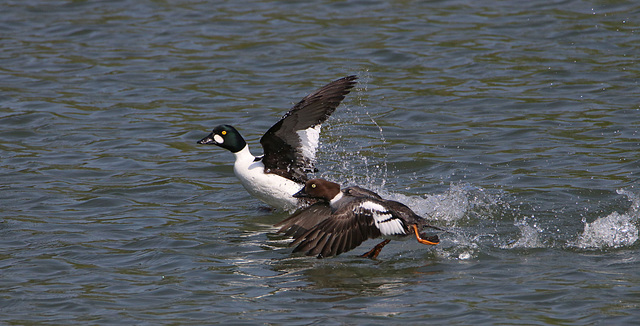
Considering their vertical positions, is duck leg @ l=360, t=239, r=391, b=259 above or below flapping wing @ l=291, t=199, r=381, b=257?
below

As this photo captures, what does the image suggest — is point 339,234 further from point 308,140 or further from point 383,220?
point 308,140

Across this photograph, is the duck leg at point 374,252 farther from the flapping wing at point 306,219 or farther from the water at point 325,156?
the flapping wing at point 306,219

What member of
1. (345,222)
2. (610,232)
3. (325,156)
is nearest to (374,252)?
(345,222)

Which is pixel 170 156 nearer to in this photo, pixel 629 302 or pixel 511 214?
pixel 511 214

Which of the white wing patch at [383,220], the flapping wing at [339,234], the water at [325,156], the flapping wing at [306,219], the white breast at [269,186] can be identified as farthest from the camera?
the white breast at [269,186]

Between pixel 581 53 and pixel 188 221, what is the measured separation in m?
7.34

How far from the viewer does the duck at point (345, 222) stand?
6.56 metres

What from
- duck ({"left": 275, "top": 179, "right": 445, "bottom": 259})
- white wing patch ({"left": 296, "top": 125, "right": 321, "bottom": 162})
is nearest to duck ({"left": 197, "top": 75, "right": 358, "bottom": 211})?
white wing patch ({"left": 296, "top": 125, "right": 321, "bottom": 162})

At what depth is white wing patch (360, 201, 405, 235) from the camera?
678 centimetres

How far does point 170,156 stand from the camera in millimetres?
10328

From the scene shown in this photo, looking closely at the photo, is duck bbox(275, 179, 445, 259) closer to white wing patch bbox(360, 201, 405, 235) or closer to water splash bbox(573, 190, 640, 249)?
white wing patch bbox(360, 201, 405, 235)

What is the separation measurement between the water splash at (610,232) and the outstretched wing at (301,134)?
101 inches

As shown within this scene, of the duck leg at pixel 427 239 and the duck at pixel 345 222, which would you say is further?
the duck leg at pixel 427 239

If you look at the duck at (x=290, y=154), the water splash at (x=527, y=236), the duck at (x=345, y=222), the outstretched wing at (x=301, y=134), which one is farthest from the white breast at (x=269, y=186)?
the water splash at (x=527, y=236)
